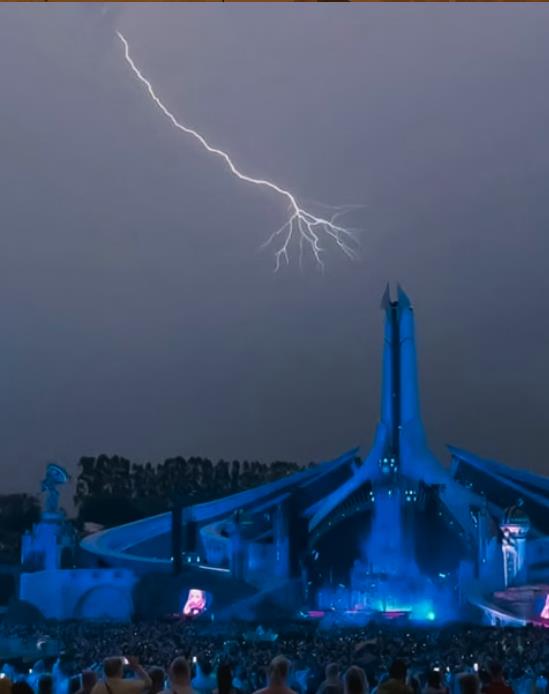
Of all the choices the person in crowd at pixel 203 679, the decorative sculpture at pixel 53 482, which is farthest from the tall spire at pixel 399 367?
the person in crowd at pixel 203 679

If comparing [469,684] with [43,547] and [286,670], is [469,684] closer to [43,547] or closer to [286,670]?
[286,670]

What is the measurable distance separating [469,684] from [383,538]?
50759 millimetres

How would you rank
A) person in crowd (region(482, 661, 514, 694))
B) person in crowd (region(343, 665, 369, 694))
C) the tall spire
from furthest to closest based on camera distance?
the tall spire
person in crowd (region(482, 661, 514, 694))
person in crowd (region(343, 665, 369, 694))

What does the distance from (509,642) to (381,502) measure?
3345cm

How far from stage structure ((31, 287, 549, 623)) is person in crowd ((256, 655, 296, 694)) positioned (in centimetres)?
3825

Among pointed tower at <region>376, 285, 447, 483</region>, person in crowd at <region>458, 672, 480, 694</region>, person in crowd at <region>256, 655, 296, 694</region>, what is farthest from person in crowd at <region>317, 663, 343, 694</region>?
pointed tower at <region>376, 285, 447, 483</region>

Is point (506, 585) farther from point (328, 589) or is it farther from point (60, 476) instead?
point (60, 476)

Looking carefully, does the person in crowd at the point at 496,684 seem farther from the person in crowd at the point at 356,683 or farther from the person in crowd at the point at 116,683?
the person in crowd at the point at 116,683

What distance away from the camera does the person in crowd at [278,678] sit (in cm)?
557

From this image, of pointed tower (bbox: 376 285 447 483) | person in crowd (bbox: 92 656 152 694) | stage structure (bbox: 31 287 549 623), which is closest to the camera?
person in crowd (bbox: 92 656 152 694)

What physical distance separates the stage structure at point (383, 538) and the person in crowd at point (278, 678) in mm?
38252

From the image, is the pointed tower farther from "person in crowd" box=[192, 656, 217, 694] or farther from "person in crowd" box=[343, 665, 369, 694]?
"person in crowd" box=[343, 665, 369, 694]

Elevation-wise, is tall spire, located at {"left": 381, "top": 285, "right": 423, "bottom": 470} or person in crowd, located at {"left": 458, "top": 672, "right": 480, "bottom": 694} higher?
tall spire, located at {"left": 381, "top": 285, "right": 423, "bottom": 470}

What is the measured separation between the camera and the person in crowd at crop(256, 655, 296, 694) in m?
5.57
